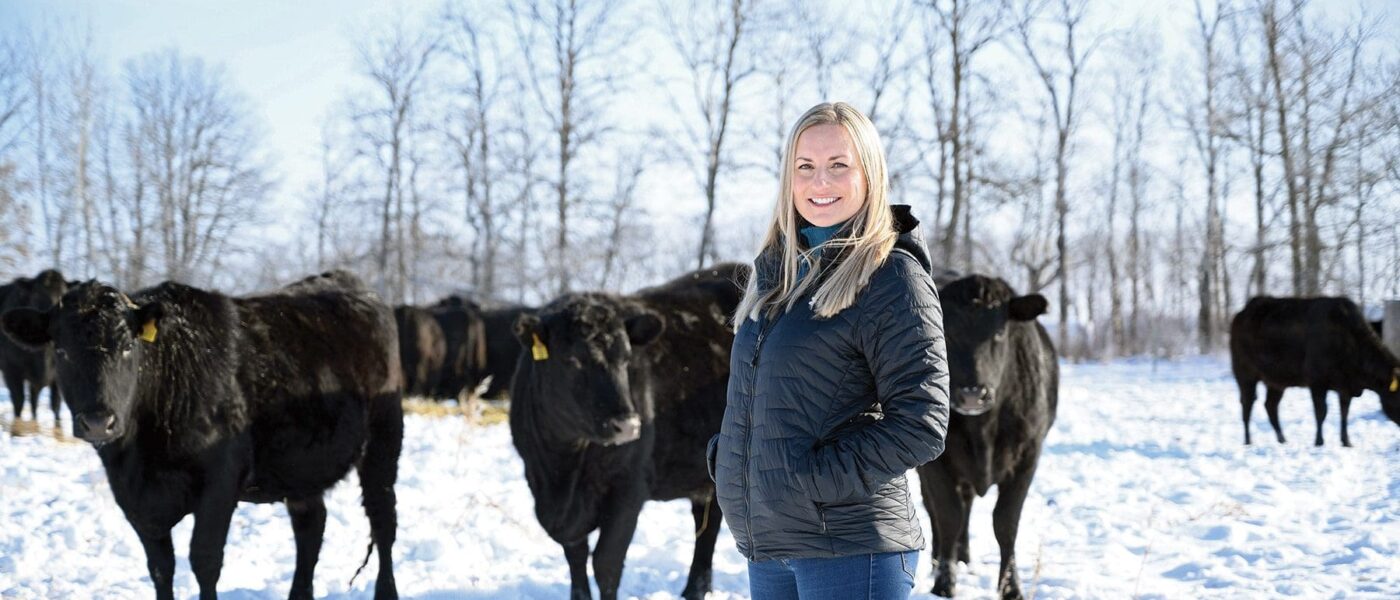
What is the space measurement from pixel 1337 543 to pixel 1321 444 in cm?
638

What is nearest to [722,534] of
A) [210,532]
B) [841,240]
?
[210,532]

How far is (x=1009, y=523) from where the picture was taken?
559 centimetres

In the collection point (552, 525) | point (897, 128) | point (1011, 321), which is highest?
point (897, 128)

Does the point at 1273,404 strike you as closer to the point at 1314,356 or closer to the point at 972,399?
the point at 1314,356

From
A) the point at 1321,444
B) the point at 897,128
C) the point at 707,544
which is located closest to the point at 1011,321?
the point at 707,544

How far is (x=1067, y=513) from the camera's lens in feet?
25.5

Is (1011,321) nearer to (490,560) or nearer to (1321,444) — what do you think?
(490,560)

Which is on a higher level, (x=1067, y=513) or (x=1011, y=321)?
(x=1011, y=321)

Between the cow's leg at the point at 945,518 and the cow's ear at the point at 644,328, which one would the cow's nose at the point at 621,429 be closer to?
the cow's ear at the point at 644,328

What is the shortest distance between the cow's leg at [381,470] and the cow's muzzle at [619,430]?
1.80m

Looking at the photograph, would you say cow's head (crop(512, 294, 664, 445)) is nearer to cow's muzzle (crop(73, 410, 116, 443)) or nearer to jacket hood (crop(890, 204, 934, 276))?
cow's muzzle (crop(73, 410, 116, 443))

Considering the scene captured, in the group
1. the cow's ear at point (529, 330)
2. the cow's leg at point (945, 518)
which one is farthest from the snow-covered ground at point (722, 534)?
the cow's ear at point (529, 330)

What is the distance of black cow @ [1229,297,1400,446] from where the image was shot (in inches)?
492

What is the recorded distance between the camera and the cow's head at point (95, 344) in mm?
4566
